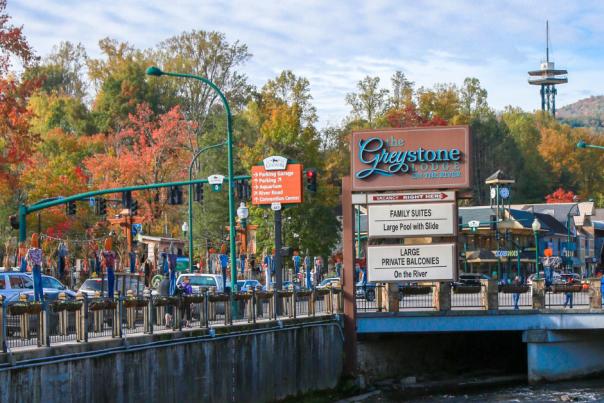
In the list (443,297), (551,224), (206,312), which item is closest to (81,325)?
(206,312)

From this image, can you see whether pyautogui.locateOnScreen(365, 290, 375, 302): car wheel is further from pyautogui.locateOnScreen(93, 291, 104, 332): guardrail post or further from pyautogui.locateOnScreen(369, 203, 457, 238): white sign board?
pyautogui.locateOnScreen(93, 291, 104, 332): guardrail post

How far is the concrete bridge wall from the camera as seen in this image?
A: 814 inches

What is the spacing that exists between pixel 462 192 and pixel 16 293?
1463 centimetres

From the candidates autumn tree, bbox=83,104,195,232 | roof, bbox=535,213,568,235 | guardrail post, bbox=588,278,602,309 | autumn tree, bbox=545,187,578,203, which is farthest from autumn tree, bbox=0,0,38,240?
autumn tree, bbox=545,187,578,203

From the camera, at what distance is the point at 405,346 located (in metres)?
40.3

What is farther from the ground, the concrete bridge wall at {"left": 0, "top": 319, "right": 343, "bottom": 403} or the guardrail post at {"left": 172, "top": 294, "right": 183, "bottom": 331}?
the guardrail post at {"left": 172, "top": 294, "right": 183, "bottom": 331}

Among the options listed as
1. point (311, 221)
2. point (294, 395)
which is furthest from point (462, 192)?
point (311, 221)

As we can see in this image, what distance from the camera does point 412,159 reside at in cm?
3678

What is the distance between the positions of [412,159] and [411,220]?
79.2 inches

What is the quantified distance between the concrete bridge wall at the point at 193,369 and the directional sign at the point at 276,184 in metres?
10.3

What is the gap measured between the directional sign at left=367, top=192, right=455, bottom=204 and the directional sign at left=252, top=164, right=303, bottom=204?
8.21m

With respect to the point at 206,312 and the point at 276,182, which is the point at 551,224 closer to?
the point at 276,182

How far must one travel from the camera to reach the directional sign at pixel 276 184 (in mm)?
45000

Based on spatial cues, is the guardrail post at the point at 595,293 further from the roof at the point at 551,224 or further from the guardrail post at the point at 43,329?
the roof at the point at 551,224
